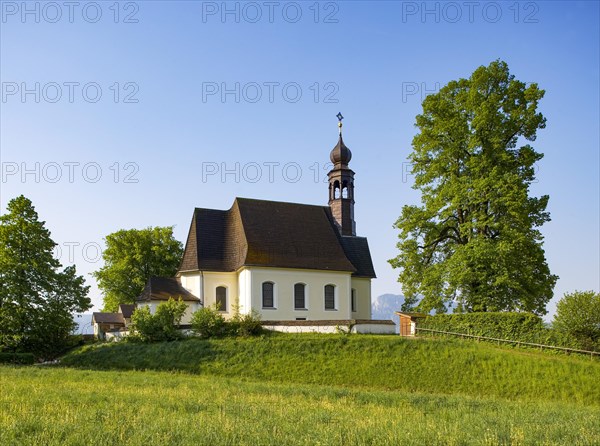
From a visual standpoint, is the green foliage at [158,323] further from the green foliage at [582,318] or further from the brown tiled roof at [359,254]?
the green foliage at [582,318]

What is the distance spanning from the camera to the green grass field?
10.8m

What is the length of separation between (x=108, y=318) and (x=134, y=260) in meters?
5.37

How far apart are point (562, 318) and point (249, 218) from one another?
20791 mm

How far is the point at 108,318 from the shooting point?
5175cm

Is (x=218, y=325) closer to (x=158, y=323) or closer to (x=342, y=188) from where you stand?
(x=158, y=323)

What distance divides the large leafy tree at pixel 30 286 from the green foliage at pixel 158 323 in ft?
16.5

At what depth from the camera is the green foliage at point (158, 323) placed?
33375 mm

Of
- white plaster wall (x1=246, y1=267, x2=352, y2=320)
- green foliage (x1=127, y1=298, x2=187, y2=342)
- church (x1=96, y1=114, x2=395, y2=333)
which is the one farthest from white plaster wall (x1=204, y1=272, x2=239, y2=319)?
green foliage (x1=127, y1=298, x2=187, y2=342)

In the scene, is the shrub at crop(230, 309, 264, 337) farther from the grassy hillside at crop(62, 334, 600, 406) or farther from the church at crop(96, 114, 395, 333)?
the church at crop(96, 114, 395, 333)

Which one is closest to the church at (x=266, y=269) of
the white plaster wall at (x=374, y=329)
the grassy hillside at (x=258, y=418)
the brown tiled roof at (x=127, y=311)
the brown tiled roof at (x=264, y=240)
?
the brown tiled roof at (x=264, y=240)

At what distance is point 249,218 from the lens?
134ft

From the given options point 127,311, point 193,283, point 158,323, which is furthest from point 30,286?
point 127,311

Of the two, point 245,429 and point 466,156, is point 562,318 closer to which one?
point 466,156

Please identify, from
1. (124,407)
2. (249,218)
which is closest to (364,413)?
(124,407)
